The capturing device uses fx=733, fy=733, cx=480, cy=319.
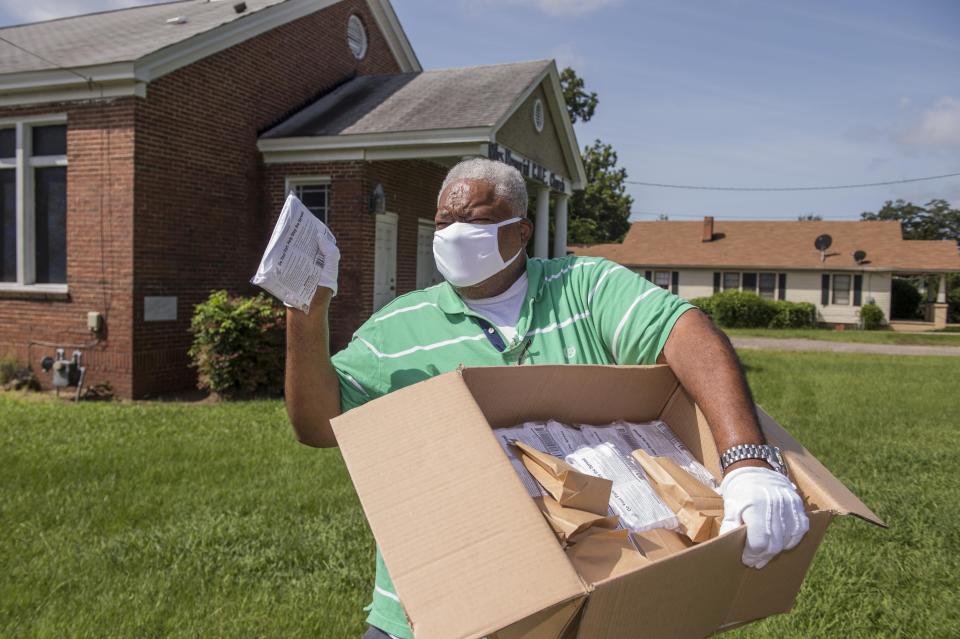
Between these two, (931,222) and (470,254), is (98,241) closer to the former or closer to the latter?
(470,254)

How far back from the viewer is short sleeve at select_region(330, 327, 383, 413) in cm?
197

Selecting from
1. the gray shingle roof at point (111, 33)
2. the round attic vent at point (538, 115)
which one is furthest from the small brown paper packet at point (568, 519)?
the round attic vent at point (538, 115)

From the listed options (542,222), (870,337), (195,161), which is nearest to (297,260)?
(195,161)

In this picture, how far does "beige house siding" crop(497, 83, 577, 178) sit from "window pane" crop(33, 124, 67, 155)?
6.17 metres

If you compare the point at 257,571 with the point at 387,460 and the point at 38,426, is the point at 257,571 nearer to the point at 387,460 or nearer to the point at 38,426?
the point at 387,460

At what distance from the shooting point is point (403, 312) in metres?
2.08

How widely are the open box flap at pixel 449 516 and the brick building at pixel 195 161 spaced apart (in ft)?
28.9

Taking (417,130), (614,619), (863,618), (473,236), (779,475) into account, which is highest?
(417,130)

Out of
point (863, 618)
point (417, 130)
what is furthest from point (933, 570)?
point (417, 130)

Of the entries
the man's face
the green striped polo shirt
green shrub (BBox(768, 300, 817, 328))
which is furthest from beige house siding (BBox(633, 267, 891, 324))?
the green striped polo shirt

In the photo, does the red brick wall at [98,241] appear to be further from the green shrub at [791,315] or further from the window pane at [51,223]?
the green shrub at [791,315]

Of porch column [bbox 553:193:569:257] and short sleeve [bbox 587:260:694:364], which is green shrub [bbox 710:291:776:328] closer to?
porch column [bbox 553:193:569:257]

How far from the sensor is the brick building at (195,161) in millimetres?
9344

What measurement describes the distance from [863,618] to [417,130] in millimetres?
8568
